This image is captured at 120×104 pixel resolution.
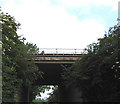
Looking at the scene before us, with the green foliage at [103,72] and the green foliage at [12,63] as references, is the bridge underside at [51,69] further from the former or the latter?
the green foliage at [103,72]

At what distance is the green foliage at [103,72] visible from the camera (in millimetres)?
17516

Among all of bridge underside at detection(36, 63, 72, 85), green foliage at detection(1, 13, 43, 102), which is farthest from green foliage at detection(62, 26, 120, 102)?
green foliage at detection(1, 13, 43, 102)

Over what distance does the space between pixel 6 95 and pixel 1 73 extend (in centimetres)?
254

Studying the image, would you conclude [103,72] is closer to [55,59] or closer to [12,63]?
[12,63]

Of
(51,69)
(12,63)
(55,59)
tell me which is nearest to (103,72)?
(12,63)

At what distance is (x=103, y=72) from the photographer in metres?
18.0

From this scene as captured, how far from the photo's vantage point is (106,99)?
17.4 m

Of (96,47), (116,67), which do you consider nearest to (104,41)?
(96,47)

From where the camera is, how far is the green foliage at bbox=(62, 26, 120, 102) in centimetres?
1752

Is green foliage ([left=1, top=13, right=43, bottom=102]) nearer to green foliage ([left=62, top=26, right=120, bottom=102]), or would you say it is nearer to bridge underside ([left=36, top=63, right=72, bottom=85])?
bridge underside ([left=36, top=63, right=72, bottom=85])

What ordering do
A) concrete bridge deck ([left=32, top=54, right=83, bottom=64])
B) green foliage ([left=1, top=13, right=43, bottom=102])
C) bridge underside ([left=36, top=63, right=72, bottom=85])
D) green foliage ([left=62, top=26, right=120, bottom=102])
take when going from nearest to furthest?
green foliage ([left=62, top=26, right=120, bottom=102]) → green foliage ([left=1, top=13, right=43, bottom=102]) → concrete bridge deck ([left=32, top=54, right=83, bottom=64]) → bridge underside ([left=36, top=63, right=72, bottom=85])

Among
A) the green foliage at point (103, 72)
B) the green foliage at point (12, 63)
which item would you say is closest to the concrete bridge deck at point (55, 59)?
the green foliage at point (12, 63)

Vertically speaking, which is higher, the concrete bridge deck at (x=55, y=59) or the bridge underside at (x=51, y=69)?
the concrete bridge deck at (x=55, y=59)

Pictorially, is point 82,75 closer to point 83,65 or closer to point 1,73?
point 83,65
